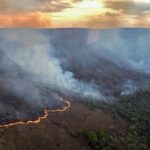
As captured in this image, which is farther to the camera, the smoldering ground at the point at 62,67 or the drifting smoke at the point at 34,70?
the drifting smoke at the point at 34,70

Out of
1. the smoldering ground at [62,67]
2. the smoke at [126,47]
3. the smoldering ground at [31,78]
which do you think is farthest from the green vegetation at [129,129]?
the smoke at [126,47]

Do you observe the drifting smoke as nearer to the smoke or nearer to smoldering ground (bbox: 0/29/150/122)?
smoldering ground (bbox: 0/29/150/122)

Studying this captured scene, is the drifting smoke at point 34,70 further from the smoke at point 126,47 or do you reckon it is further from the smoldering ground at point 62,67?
the smoke at point 126,47

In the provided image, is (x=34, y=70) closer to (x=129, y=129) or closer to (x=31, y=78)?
(x=31, y=78)

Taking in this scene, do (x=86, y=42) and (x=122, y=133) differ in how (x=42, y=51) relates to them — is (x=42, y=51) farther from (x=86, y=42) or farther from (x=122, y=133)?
(x=122, y=133)

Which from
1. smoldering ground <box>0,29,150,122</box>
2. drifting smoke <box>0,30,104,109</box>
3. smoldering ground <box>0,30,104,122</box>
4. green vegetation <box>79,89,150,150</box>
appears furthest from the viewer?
drifting smoke <box>0,30,104,109</box>

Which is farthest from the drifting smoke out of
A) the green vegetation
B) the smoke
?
the smoke

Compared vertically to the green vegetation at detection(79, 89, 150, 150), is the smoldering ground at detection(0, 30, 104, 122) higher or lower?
higher

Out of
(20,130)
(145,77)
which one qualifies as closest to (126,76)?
(145,77)
